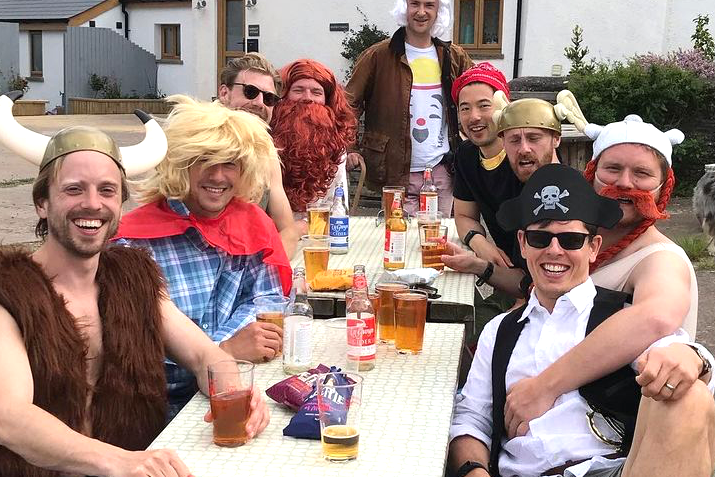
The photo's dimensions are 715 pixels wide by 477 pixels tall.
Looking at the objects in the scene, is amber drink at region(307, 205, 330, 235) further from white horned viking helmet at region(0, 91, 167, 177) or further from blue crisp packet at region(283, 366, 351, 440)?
blue crisp packet at region(283, 366, 351, 440)

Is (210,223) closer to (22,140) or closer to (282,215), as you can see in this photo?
(22,140)

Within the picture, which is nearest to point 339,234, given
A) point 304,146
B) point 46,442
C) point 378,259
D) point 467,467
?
point 378,259

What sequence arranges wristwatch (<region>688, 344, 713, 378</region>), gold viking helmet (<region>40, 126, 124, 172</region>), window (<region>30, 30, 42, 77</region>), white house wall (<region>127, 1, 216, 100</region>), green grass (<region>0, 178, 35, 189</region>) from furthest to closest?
window (<region>30, 30, 42, 77</region>) < white house wall (<region>127, 1, 216, 100</region>) < green grass (<region>0, 178, 35, 189</region>) < gold viking helmet (<region>40, 126, 124, 172</region>) < wristwatch (<region>688, 344, 713, 378</region>)

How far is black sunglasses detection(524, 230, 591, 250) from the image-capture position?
2.51m

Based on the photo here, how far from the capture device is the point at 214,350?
251 cm

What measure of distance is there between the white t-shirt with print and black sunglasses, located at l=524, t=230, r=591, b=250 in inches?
128

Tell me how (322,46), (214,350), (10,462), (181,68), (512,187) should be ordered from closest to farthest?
(10,462)
(214,350)
(512,187)
(322,46)
(181,68)

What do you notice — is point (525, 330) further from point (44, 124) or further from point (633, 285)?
point (44, 124)

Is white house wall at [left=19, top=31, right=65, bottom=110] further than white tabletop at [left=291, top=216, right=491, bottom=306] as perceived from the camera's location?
Yes

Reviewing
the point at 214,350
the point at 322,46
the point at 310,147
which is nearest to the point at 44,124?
the point at 322,46

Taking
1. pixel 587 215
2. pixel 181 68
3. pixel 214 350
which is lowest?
pixel 214 350

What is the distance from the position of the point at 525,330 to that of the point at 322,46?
17.8 m

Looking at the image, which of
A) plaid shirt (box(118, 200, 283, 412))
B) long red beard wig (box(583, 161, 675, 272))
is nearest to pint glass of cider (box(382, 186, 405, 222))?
plaid shirt (box(118, 200, 283, 412))

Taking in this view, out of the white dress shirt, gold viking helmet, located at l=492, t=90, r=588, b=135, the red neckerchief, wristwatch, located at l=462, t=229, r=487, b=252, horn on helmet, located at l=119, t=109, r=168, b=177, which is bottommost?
the white dress shirt
